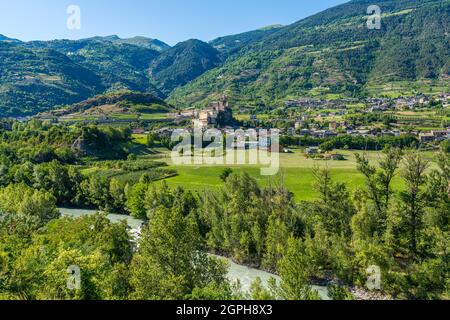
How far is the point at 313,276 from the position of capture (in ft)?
120

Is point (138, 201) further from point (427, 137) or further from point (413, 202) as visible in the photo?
point (427, 137)

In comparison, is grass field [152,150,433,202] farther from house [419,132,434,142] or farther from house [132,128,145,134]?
house [132,128,145,134]

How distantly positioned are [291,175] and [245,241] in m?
32.6

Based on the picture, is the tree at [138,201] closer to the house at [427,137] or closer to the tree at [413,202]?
the tree at [413,202]

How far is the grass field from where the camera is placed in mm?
61719

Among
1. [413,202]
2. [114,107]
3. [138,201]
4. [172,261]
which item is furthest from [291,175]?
[114,107]

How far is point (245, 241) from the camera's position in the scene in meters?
41.1

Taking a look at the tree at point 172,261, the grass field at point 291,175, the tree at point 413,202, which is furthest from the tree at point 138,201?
the tree at point 413,202

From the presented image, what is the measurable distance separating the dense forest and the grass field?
12.4 m

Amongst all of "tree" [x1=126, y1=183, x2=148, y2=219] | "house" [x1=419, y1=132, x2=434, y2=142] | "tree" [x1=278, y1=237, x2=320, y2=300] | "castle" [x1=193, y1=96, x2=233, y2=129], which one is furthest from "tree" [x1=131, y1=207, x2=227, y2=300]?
"castle" [x1=193, y1=96, x2=233, y2=129]

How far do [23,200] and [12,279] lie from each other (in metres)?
30.4

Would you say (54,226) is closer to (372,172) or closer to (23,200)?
(23,200)
